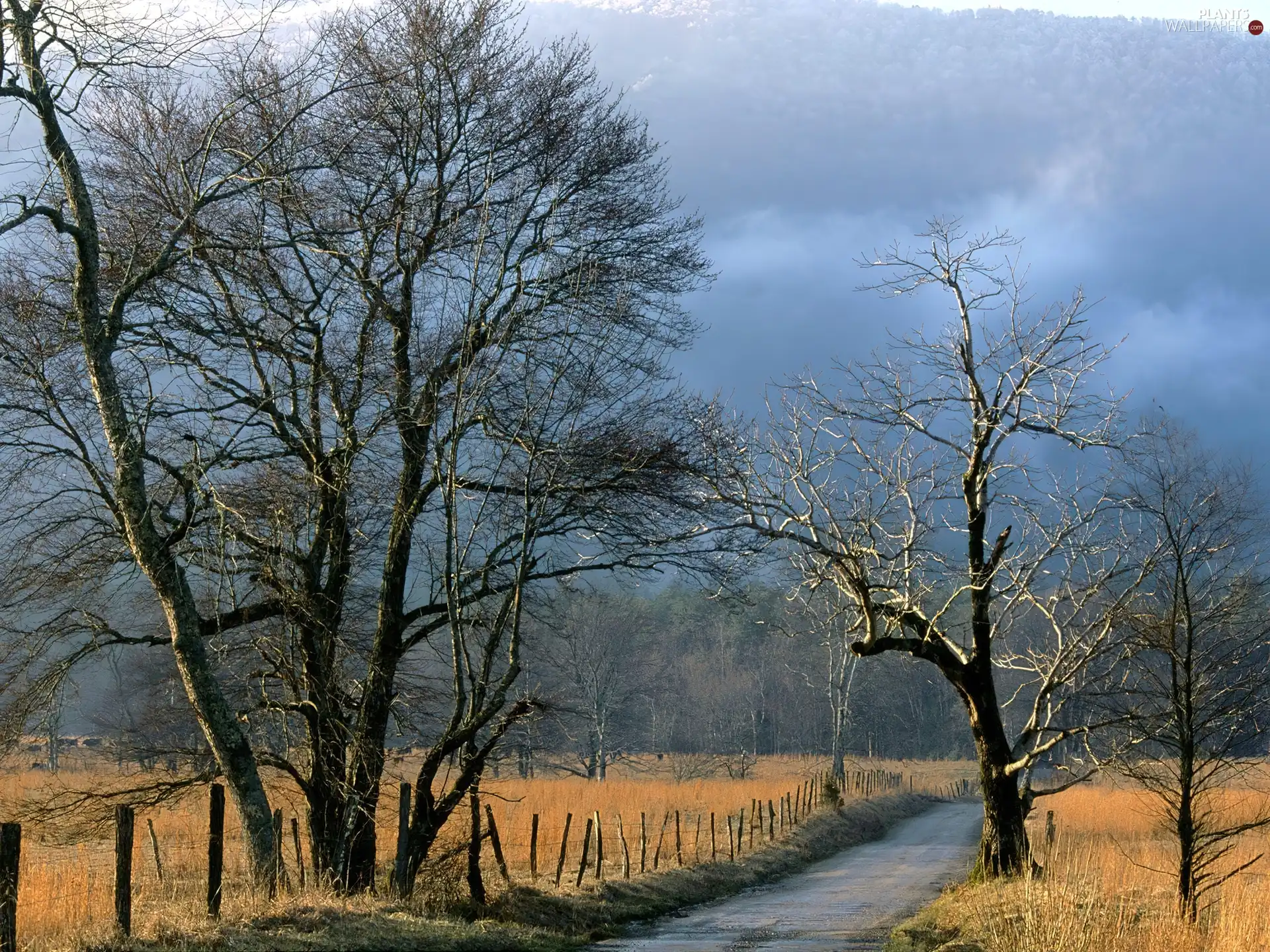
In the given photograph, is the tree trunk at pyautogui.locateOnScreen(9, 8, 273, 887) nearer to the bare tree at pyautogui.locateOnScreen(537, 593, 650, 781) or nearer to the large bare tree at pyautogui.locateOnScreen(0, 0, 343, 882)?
the large bare tree at pyautogui.locateOnScreen(0, 0, 343, 882)

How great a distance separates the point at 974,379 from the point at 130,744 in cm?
1171

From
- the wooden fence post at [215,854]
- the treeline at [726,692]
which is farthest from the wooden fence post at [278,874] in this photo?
the treeline at [726,692]

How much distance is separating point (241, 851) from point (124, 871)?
13132mm

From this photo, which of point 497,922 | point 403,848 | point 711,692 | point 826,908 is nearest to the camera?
point 497,922

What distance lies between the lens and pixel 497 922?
42.1 ft

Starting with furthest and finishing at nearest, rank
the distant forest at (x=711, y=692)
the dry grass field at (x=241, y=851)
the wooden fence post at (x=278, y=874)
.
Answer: the distant forest at (x=711, y=692) < the wooden fence post at (x=278, y=874) < the dry grass field at (x=241, y=851)

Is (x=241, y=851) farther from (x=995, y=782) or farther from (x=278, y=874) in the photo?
(x=995, y=782)

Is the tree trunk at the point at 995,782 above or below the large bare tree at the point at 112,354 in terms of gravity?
below

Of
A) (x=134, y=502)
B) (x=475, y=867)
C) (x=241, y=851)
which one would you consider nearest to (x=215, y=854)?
(x=134, y=502)

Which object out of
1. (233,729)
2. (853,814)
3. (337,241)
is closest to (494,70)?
(337,241)

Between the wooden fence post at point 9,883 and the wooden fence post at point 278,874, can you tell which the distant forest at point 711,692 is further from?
the wooden fence post at point 9,883

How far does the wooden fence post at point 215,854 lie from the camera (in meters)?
9.93

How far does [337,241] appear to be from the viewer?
13383 mm

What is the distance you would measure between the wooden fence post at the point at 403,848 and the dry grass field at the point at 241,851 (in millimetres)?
304
